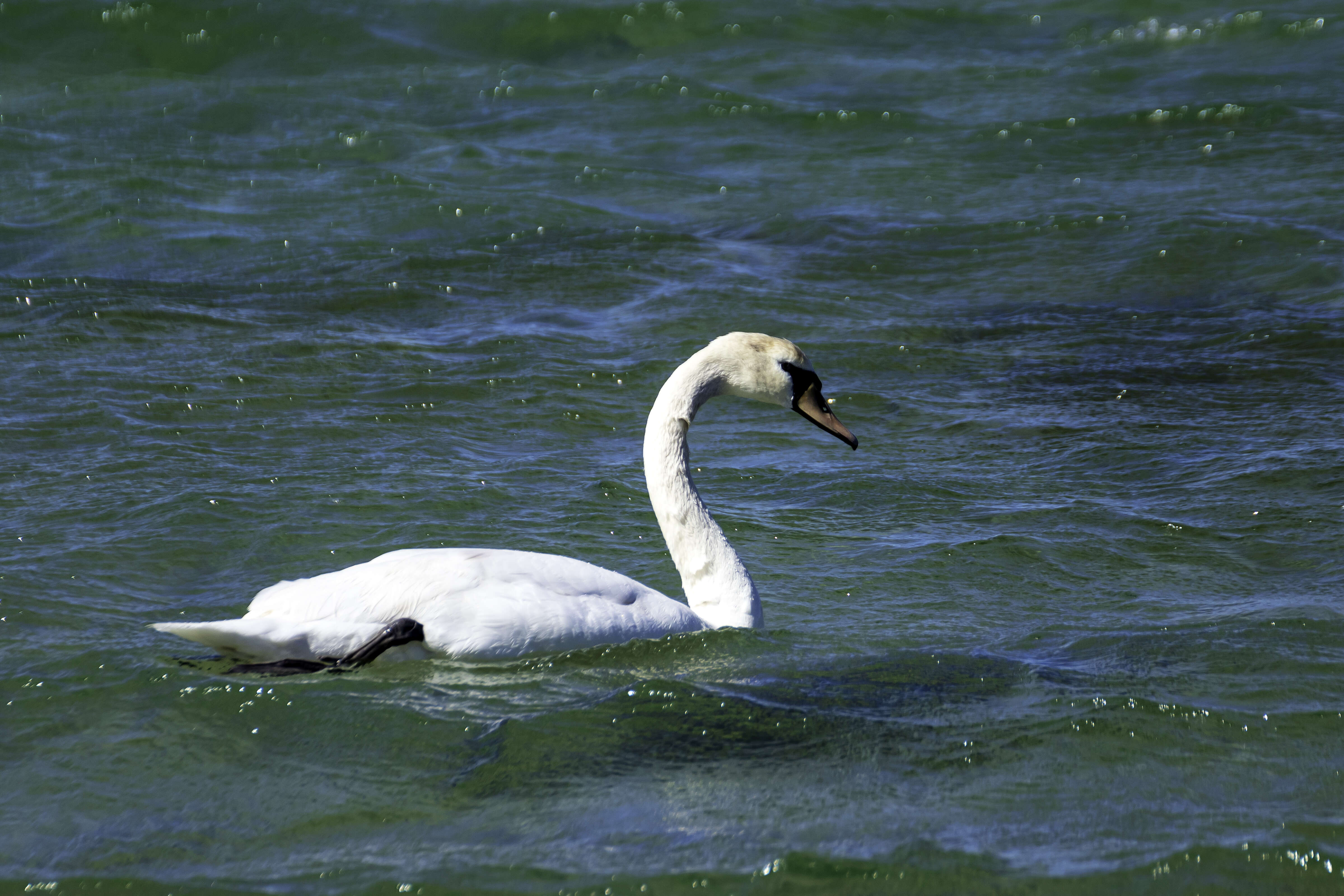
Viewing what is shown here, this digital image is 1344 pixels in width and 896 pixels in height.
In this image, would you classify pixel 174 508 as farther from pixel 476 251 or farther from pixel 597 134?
pixel 597 134

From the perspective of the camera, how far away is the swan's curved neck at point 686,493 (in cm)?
531

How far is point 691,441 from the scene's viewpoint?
7.63 metres

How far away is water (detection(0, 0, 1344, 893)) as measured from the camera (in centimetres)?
378

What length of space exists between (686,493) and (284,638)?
1589 millimetres

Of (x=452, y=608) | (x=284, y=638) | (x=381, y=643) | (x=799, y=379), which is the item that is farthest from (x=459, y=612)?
(x=799, y=379)

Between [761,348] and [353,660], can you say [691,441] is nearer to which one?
[761,348]

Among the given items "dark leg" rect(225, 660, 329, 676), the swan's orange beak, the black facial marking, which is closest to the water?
"dark leg" rect(225, 660, 329, 676)

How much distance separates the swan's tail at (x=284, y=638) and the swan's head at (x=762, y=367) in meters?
1.63

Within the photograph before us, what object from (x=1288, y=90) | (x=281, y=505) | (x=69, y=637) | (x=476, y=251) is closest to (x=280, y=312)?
(x=476, y=251)

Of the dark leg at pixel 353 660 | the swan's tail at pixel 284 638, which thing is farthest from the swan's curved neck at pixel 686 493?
the swan's tail at pixel 284 638

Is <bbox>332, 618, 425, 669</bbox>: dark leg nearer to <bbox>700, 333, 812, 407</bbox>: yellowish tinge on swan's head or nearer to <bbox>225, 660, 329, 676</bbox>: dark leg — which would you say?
<bbox>225, 660, 329, 676</bbox>: dark leg

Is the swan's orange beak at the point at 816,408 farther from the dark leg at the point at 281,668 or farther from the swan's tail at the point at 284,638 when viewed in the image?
the dark leg at the point at 281,668

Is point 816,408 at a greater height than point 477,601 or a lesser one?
greater

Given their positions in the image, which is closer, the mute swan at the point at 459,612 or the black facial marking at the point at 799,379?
the mute swan at the point at 459,612
